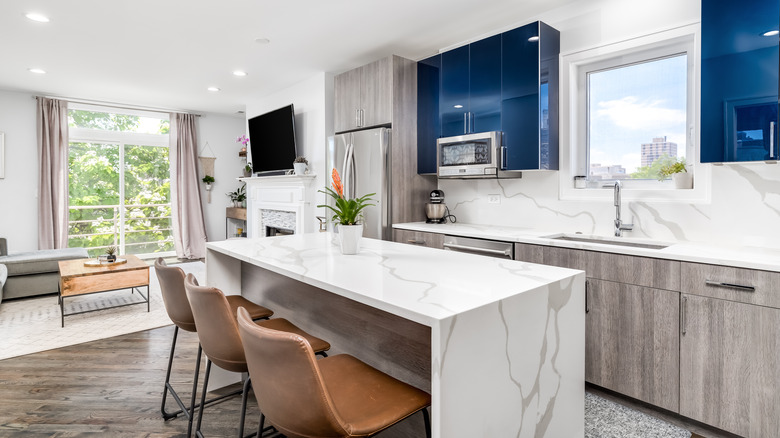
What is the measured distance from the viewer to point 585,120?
3205 millimetres

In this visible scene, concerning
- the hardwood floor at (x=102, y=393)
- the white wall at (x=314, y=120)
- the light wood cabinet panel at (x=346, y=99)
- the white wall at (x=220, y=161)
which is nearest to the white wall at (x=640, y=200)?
the light wood cabinet panel at (x=346, y=99)

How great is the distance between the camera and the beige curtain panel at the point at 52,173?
5934mm

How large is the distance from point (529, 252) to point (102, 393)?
2774 mm

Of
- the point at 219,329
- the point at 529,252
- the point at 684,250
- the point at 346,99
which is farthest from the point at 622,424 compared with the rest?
the point at 346,99

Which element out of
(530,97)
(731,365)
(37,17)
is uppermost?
(37,17)

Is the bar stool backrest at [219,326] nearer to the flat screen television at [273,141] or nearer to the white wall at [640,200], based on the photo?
the white wall at [640,200]

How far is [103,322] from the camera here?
3867 mm

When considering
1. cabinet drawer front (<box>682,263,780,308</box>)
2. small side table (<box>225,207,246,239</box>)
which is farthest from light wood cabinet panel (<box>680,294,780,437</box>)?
small side table (<box>225,207,246,239</box>)

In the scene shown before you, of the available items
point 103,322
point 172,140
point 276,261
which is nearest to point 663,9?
point 276,261

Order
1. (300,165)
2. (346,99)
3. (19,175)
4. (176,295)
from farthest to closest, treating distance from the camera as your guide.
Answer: (19,175), (300,165), (346,99), (176,295)

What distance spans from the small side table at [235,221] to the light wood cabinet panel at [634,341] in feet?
19.6

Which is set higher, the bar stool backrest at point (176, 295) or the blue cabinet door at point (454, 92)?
the blue cabinet door at point (454, 92)

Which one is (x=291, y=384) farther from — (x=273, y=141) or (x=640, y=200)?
(x=273, y=141)

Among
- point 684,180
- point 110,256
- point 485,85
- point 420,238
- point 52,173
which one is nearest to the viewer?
point 684,180
